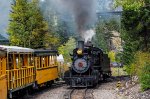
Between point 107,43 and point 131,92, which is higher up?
point 107,43

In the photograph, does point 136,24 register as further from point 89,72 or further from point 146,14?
point 89,72

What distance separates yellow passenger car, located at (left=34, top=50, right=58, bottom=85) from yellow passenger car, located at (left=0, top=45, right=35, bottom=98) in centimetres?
120

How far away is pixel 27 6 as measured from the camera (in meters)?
43.1

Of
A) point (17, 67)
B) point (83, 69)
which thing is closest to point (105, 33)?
point (83, 69)

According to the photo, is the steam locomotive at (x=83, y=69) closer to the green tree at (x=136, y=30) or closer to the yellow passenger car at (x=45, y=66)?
the yellow passenger car at (x=45, y=66)

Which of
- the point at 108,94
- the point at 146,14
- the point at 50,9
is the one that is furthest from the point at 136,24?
the point at 50,9

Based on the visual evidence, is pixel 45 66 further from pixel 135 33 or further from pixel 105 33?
pixel 105 33

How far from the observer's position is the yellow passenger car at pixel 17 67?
1794 centimetres

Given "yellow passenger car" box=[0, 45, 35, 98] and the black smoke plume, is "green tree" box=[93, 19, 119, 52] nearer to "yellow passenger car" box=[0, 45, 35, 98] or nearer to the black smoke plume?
the black smoke plume

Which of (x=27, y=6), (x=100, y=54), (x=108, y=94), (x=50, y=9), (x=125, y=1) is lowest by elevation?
(x=108, y=94)

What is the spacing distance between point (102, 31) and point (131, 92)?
63482mm

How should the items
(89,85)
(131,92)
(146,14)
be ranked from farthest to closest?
1. (146,14)
2. (89,85)
3. (131,92)

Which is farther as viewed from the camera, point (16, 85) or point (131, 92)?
point (131, 92)

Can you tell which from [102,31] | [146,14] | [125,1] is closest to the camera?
[125,1]
